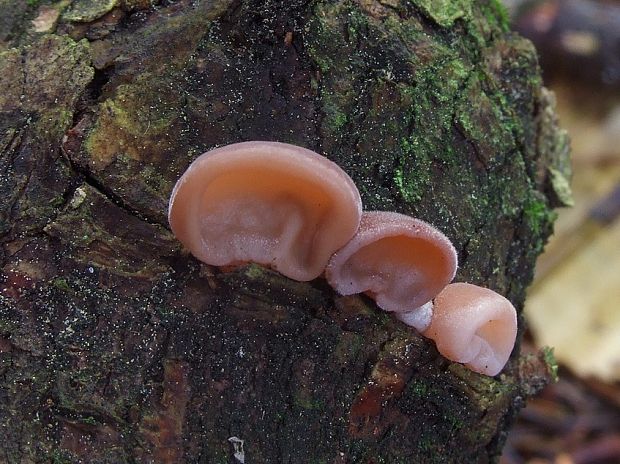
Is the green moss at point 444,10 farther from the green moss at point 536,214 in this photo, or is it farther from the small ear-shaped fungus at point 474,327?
the small ear-shaped fungus at point 474,327

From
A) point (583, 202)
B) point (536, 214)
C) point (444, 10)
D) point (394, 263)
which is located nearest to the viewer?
point (394, 263)

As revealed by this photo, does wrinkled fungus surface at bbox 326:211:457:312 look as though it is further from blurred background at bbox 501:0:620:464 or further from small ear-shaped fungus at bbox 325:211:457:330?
blurred background at bbox 501:0:620:464

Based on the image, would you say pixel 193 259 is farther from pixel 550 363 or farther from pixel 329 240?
pixel 550 363

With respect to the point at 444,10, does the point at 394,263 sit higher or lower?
lower

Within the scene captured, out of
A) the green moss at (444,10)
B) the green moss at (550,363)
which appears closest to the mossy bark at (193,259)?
the green moss at (444,10)

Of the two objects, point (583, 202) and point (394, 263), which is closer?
point (394, 263)

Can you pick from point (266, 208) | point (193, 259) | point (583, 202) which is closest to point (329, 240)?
point (266, 208)

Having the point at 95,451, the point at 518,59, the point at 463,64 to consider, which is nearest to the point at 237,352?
the point at 95,451
